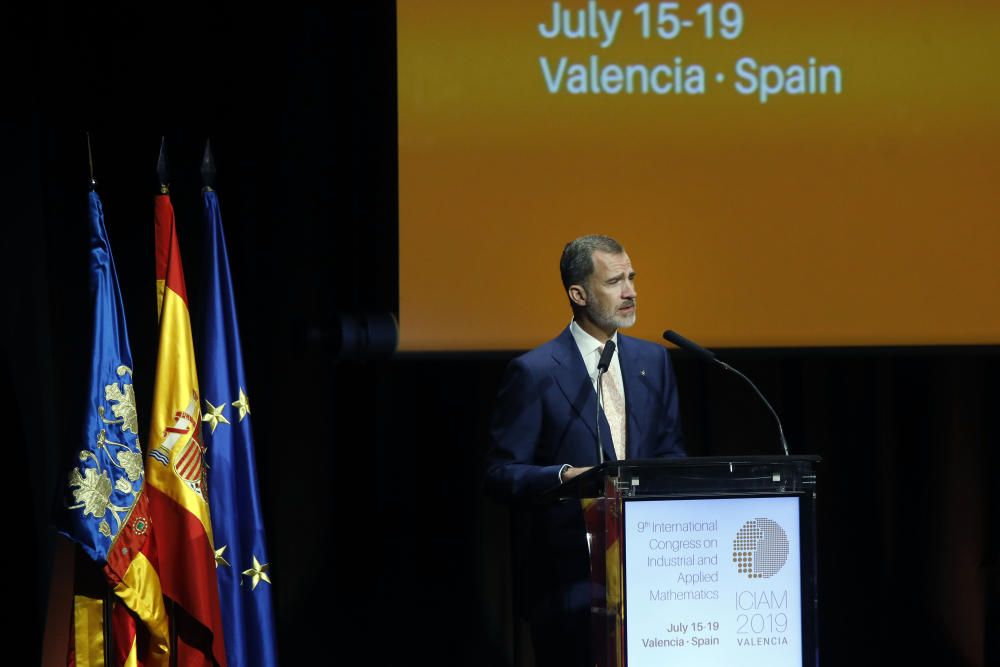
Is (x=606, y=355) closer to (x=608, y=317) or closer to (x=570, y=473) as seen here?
(x=570, y=473)

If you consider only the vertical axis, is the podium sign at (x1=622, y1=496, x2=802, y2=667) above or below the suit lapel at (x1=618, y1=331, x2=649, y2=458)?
below

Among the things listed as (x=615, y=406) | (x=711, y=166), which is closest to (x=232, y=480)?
(x=615, y=406)

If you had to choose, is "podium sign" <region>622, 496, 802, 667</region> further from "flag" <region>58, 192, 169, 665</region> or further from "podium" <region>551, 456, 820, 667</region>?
"flag" <region>58, 192, 169, 665</region>

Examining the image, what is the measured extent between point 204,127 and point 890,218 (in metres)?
2.25

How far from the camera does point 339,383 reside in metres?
4.20

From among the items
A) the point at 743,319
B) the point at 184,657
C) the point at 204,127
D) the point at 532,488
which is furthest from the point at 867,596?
the point at 204,127

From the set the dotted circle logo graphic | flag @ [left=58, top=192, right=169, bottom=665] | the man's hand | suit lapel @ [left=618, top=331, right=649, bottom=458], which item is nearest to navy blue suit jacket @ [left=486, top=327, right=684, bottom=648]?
suit lapel @ [left=618, top=331, right=649, bottom=458]

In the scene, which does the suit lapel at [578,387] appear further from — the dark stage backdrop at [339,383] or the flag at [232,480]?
the flag at [232,480]

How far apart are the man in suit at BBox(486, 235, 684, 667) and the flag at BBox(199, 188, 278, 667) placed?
0.76m

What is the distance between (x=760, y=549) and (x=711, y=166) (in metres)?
1.87

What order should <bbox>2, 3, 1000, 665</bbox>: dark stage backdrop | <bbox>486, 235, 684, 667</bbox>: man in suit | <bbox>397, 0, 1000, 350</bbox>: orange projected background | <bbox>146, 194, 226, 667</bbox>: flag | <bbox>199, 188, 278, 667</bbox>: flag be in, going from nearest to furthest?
1. <bbox>486, 235, 684, 667</bbox>: man in suit
2. <bbox>146, 194, 226, 667</bbox>: flag
3. <bbox>199, 188, 278, 667</bbox>: flag
4. <bbox>2, 3, 1000, 665</bbox>: dark stage backdrop
5. <bbox>397, 0, 1000, 350</bbox>: orange projected background

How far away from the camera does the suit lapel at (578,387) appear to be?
3255mm

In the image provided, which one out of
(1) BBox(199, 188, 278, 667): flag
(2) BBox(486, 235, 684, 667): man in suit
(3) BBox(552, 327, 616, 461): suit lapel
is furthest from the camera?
(1) BBox(199, 188, 278, 667): flag

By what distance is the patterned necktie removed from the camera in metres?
3.28
